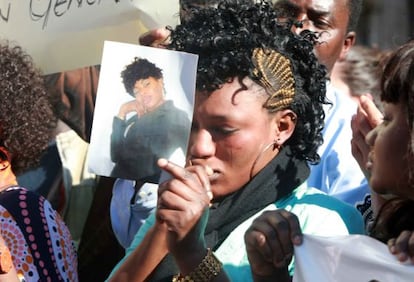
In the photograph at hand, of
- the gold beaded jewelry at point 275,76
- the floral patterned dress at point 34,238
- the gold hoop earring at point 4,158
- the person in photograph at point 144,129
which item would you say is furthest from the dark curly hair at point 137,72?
the gold hoop earring at point 4,158

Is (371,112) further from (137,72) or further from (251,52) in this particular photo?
(137,72)

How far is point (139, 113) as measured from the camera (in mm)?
2826

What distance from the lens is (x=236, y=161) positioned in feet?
9.20

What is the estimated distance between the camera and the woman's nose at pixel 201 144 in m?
2.79

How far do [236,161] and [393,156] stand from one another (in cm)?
54


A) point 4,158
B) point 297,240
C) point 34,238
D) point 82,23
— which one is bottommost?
point 34,238

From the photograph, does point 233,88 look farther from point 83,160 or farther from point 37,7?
point 83,160

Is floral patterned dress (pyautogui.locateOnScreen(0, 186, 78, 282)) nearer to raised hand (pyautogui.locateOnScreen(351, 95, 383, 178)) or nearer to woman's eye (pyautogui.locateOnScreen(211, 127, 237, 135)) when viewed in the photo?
woman's eye (pyautogui.locateOnScreen(211, 127, 237, 135))

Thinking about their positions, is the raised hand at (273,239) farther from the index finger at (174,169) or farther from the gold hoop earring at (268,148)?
the gold hoop earring at (268,148)

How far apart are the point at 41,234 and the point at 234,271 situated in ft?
2.04

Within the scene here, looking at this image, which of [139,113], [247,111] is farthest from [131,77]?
[247,111]

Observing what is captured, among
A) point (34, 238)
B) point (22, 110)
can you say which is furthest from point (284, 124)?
point (22, 110)

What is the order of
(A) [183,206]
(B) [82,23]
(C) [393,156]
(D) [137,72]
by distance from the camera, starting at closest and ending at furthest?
(C) [393,156] → (A) [183,206] → (D) [137,72] → (B) [82,23]

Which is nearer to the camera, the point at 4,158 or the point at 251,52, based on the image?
the point at 251,52
